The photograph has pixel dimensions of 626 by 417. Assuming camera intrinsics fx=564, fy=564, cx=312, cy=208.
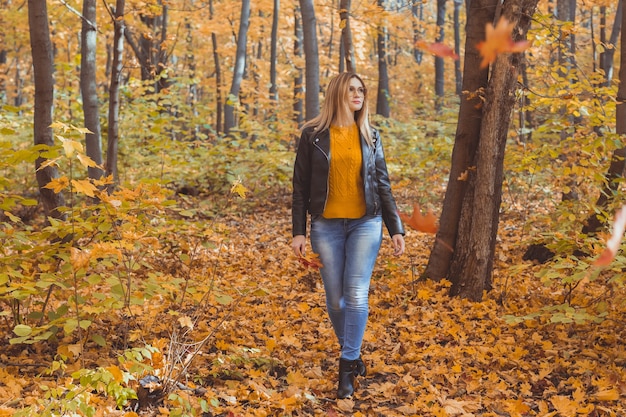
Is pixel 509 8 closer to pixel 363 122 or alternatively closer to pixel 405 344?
pixel 363 122

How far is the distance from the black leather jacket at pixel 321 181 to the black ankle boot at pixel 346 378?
2.90 feet

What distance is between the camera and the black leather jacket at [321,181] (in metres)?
3.65

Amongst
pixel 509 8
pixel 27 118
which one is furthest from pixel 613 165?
pixel 27 118

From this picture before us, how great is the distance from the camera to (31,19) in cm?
505

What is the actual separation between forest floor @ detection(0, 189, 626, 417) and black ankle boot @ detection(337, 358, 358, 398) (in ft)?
0.25

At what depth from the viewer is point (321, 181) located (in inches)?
144

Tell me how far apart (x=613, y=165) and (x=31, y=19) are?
5809mm

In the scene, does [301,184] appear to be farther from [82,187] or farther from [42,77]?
[42,77]

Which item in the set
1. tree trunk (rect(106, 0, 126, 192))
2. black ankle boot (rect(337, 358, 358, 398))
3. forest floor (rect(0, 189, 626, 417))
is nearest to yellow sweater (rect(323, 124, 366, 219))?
forest floor (rect(0, 189, 626, 417))

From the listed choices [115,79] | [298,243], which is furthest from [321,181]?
[115,79]

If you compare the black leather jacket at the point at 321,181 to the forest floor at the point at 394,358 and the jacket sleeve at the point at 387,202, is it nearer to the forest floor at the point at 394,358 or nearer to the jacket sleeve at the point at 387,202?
the jacket sleeve at the point at 387,202

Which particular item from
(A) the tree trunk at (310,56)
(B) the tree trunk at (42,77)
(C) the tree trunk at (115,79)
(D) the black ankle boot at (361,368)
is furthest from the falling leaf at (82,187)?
(A) the tree trunk at (310,56)

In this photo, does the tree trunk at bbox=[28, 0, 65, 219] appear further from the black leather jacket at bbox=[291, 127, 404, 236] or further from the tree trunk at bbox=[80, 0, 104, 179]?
the black leather jacket at bbox=[291, 127, 404, 236]

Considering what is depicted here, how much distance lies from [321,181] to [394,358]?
59.6 inches
